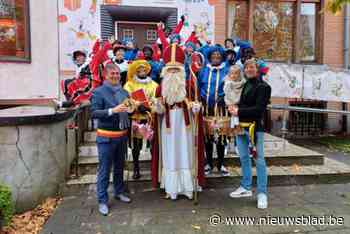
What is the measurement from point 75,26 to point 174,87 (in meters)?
5.46

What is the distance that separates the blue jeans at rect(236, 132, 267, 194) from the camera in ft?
13.3

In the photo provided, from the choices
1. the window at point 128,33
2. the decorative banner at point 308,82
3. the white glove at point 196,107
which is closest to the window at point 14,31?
the window at point 128,33

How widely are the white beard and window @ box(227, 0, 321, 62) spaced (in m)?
6.07

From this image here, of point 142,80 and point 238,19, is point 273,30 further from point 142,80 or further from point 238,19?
point 142,80

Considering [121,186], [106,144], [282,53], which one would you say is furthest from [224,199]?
[282,53]

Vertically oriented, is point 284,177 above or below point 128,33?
below

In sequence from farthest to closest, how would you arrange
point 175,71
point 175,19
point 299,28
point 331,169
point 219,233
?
point 299,28, point 175,19, point 331,169, point 175,71, point 219,233

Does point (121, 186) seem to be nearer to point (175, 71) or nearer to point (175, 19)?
point (175, 71)

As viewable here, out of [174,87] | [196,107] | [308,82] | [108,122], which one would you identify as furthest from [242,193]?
[308,82]

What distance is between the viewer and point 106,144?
12.7ft

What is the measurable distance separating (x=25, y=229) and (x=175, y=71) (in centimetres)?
264

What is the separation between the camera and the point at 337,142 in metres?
8.84

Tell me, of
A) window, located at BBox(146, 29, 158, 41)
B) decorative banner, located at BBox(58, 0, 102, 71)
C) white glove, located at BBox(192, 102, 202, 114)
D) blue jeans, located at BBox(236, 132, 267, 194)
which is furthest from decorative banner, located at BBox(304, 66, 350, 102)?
decorative banner, located at BBox(58, 0, 102, 71)

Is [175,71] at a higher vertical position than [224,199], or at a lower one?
higher
